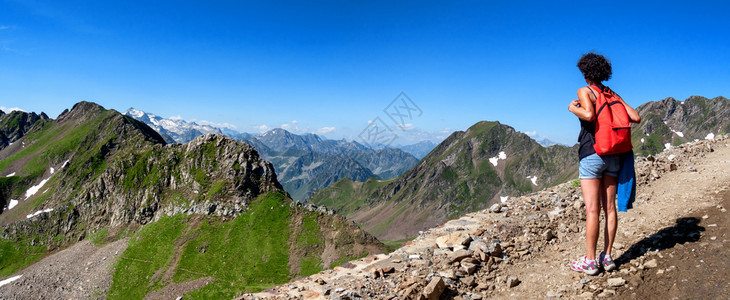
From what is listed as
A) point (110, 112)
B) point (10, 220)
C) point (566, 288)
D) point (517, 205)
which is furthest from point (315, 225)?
point (110, 112)

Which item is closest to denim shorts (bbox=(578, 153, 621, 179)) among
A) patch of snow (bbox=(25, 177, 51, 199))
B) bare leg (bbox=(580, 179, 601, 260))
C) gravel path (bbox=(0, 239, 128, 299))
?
bare leg (bbox=(580, 179, 601, 260))

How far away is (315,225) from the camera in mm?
76062

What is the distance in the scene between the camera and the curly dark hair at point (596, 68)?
7902 millimetres

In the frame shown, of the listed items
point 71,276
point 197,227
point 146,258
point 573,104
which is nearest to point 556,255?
point 573,104

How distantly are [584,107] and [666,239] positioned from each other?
4643mm

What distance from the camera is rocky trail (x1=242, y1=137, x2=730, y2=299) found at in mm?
7262

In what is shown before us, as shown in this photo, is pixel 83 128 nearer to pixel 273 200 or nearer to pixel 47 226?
pixel 47 226

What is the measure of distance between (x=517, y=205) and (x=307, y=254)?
6353 centimetres

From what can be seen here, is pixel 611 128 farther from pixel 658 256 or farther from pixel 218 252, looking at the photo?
pixel 218 252

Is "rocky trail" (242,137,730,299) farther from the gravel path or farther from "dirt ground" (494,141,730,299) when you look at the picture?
the gravel path

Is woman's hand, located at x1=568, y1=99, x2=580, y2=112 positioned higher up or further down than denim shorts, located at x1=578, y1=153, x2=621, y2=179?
higher up

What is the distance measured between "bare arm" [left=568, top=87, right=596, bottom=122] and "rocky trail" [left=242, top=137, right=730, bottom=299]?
3620mm

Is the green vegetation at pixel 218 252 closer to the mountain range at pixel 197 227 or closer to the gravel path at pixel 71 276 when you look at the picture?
the mountain range at pixel 197 227

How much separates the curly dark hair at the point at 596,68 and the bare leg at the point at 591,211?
97.3 inches
